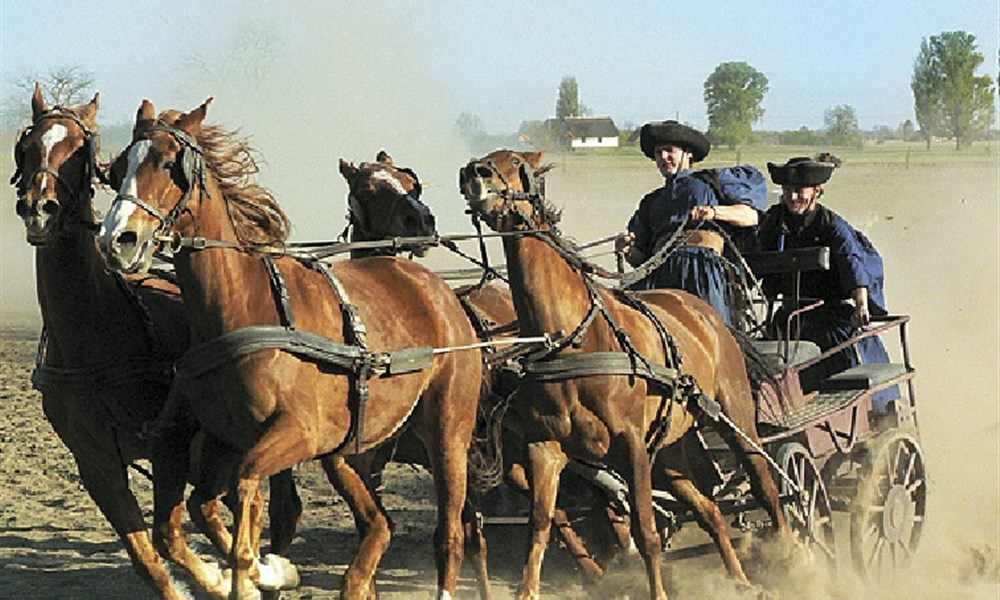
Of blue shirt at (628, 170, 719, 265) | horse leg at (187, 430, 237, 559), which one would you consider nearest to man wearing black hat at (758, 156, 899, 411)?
blue shirt at (628, 170, 719, 265)

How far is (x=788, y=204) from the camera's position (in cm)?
873

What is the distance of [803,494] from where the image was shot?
7598 millimetres

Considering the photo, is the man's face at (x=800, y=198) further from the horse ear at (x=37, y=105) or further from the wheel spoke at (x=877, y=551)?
the horse ear at (x=37, y=105)

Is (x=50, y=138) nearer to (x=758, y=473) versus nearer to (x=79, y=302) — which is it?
(x=79, y=302)

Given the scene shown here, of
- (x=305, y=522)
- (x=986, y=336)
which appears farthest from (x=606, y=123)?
(x=305, y=522)

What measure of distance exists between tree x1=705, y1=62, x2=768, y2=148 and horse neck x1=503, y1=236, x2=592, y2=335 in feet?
148

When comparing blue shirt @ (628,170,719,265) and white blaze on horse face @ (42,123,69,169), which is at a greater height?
white blaze on horse face @ (42,123,69,169)

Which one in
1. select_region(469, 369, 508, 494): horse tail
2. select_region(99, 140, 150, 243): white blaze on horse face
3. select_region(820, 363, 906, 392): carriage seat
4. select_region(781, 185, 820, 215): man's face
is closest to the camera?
select_region(99, 140, 150, 243): white blaze on horse face

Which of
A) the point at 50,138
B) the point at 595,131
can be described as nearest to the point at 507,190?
the point at 50,138

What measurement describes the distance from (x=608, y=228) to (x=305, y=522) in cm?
1682

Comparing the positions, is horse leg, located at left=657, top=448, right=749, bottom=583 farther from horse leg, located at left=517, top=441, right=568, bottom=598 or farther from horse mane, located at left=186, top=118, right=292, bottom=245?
horse mane, located at left=186, top=118, right=292, bottom=245

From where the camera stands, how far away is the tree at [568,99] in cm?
7256

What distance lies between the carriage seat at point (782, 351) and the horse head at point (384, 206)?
1.78 metres

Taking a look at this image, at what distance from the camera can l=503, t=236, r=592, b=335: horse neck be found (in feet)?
21.4
